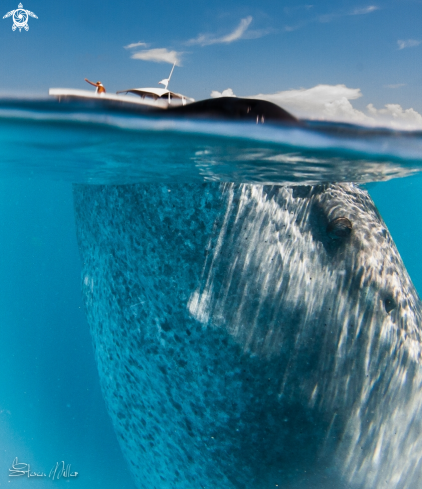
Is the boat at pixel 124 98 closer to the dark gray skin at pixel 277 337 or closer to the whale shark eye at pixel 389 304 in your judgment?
the dark gray skin at pixel 277 337

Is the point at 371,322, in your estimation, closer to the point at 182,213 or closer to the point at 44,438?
the point at 182,213

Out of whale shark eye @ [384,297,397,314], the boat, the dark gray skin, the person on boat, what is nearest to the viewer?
the boat

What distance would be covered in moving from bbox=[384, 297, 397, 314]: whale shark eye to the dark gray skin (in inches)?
0.7

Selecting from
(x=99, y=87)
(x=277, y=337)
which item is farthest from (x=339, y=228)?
(x=99, y=87)

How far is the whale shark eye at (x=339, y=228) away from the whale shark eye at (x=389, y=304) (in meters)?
0.86

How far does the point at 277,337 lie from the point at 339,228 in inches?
53.6

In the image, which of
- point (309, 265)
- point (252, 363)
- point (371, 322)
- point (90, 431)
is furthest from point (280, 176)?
point (90, 431)

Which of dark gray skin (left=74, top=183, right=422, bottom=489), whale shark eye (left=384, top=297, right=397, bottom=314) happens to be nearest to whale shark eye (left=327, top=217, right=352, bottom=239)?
dark gray skin (left=74, top=183, right=422, bottom=489)

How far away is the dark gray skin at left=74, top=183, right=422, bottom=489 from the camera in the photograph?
3.52 m

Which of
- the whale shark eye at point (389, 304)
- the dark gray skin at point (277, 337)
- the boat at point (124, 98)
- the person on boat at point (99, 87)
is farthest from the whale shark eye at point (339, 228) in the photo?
the person on boat at point (99, 87)

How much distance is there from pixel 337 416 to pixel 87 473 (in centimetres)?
1821

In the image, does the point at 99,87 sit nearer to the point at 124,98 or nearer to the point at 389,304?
the point at 124,98

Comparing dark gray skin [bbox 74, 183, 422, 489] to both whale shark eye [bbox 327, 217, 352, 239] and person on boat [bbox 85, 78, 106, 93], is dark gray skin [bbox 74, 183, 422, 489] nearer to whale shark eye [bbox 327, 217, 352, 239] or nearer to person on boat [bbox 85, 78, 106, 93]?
whale shark eye [bbox 327, 217, 352, 239]

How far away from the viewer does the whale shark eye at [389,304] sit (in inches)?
148
